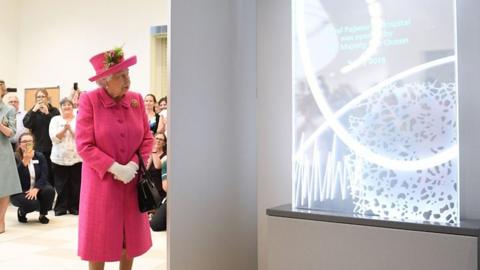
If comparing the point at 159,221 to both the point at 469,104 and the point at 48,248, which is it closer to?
the point at 48,248

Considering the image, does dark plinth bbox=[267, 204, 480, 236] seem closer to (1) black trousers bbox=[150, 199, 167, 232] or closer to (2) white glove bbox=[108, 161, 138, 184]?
(2) white glove bbox=[108, 161, 138, 184]

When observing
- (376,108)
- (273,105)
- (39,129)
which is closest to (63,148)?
(39,129)

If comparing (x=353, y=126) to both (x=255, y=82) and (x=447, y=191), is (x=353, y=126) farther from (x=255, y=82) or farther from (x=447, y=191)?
(x=255, y=82)

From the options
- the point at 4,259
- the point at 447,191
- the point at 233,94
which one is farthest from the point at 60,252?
the point at 447,191

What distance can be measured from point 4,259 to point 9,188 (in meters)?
1.00

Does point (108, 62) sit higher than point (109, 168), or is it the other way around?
point (108, 62)

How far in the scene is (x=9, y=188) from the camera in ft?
13.5

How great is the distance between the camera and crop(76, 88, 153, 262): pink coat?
216 centimetres

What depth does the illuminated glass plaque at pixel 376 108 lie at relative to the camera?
6.27ft

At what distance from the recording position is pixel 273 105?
8.36 ft

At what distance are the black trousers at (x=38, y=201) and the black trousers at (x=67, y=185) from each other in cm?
37

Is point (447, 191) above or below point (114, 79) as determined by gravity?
below

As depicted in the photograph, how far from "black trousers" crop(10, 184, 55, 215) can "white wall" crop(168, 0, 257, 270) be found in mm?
2846

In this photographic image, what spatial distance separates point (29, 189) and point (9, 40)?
3.96 metres
